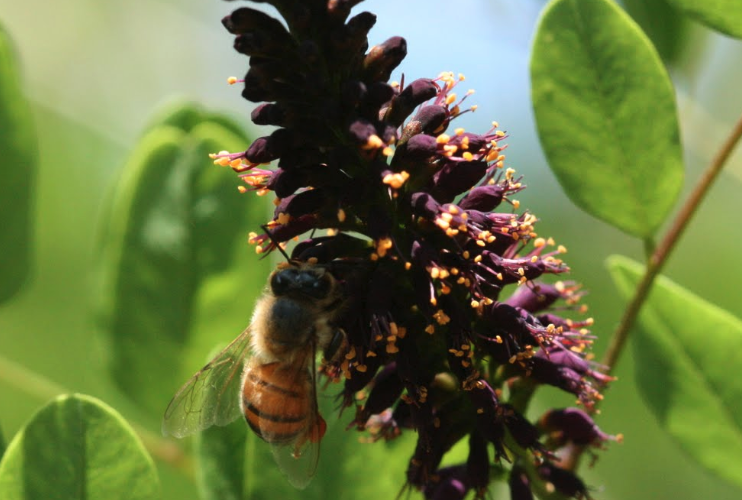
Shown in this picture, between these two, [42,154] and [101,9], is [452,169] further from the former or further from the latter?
[101,9]

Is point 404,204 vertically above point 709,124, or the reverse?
point 709,124

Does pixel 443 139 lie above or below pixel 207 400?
above

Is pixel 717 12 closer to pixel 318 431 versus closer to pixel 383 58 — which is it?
pixel 383 58

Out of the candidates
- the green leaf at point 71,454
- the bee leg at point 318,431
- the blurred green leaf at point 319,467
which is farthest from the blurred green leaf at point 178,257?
the green leaf at point 71,454

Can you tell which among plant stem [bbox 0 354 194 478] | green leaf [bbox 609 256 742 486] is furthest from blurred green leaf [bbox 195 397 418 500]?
green leaf [bbox 609 256 742 486]

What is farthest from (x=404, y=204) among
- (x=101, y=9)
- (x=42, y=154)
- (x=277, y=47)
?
(x=101, y=9)

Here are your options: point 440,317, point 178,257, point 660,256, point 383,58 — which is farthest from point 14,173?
point 660,256

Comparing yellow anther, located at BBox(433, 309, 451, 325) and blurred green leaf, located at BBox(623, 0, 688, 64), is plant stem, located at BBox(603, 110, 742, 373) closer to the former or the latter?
yellow anther, located at BBox(433, 309, 451, 325)
